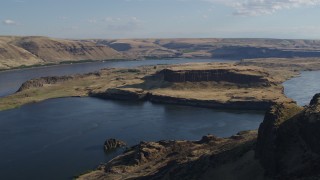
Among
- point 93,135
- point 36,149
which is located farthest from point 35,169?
point 93,135

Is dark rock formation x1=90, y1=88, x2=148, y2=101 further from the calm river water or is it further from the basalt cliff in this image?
the basalt cliff

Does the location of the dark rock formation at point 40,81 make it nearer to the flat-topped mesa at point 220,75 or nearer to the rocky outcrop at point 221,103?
the flat-topped mesa at point 220,75

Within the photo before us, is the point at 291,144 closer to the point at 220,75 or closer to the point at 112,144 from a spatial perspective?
the point at 112,144

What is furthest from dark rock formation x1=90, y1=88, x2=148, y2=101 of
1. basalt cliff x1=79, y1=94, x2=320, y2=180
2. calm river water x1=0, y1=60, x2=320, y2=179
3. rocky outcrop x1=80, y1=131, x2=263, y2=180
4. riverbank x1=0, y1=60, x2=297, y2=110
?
basalt cliff x1=79, y1=94, x2=320, y2=180

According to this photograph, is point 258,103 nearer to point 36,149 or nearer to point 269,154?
point 36,149

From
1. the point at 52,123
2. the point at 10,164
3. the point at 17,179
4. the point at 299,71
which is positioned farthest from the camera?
the point at 299,71

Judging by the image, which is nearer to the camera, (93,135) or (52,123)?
(93,135)

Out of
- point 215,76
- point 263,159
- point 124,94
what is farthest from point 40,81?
point 263,159
